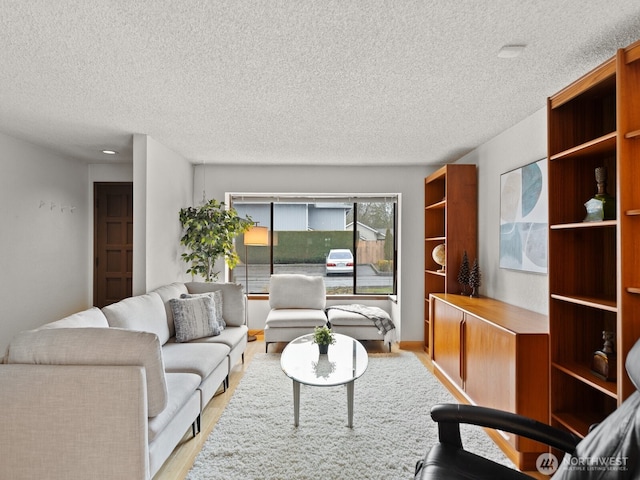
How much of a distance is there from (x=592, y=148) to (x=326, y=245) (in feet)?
13.3

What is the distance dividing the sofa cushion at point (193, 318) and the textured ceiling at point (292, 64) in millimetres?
1641

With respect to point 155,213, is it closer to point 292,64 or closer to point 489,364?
point 292,64

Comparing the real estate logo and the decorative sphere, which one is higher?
the decorative sphere

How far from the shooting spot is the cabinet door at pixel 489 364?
239 centimetres

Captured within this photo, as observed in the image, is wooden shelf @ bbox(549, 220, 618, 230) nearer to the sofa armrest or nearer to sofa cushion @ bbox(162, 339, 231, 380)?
the sofa armrest

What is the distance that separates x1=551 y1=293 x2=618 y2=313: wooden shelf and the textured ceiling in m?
1.36

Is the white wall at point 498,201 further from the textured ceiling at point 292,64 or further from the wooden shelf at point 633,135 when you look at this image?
the wooden shelf at point 633,135

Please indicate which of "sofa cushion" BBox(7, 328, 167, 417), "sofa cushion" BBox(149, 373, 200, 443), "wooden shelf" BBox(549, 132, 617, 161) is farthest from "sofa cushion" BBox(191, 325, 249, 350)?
"wooden shelf" BBox(549, 132, 617, 161)

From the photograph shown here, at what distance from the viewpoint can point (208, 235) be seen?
14.9 feet

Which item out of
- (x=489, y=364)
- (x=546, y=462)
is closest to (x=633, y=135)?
(x=489, y=364)

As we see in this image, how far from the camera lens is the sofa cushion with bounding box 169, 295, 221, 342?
345cm

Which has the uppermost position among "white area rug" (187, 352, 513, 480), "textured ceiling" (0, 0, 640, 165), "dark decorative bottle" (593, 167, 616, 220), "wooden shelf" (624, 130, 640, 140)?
"textured ceiling" (0, 0, 640, 165)

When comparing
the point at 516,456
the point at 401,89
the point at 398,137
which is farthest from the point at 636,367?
the point at 398,137

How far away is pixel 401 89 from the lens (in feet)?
8.40
